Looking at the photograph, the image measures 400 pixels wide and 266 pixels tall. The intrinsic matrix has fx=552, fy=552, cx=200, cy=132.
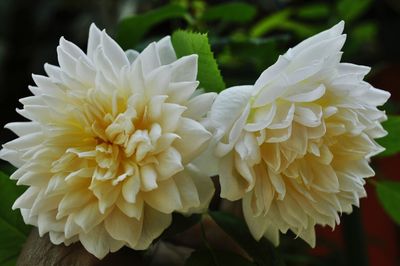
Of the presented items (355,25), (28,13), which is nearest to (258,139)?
(355,25)

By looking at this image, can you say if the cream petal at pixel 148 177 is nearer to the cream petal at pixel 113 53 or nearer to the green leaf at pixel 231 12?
the cream petal at pixel 113 53

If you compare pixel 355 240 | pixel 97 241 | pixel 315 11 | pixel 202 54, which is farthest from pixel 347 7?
pixel 97 241

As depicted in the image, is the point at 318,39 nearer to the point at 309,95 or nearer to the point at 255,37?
the point at 309,95

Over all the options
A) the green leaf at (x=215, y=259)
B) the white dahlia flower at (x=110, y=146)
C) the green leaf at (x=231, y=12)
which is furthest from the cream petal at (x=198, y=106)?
the green leaf at (x=231, y=12)

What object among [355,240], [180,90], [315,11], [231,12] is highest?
[180,90]

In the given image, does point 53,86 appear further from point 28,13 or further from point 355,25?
point 28,13
